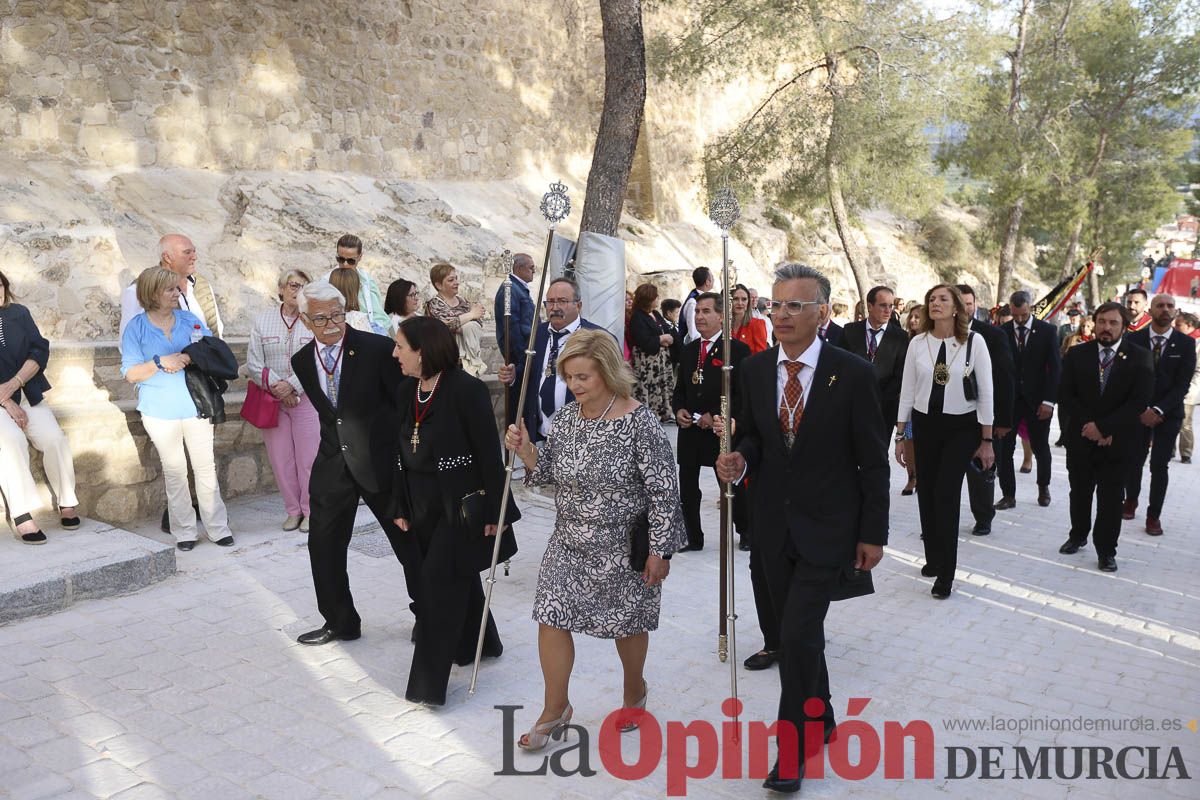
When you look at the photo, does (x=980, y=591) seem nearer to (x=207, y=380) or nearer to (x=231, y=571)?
(x=231, y=571)

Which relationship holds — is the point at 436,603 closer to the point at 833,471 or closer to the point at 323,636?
the point at 323,636

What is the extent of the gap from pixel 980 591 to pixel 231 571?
478 cm

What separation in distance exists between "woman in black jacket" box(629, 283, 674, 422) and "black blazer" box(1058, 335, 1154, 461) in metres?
4.28

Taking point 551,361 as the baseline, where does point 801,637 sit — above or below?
below

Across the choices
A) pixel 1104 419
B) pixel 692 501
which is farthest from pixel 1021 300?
pixel 692 501

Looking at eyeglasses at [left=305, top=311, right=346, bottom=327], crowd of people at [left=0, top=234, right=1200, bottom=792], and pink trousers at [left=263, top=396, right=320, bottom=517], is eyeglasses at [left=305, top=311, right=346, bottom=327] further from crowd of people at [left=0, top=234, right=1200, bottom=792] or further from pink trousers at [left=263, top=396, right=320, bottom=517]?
pink trousers at [left=263, top=396, right=320, bottom=517]

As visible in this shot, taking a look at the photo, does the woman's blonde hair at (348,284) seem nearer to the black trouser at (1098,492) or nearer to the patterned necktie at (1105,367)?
the black trouser at (1098,492)

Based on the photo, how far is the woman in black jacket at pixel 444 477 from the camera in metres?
4.34

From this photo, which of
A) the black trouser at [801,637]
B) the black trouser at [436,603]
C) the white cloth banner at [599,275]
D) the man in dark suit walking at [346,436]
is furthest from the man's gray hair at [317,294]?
the white cloth banner at [599,275]

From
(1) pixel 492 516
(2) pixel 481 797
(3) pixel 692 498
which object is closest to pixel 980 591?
(3) pixel 692 498

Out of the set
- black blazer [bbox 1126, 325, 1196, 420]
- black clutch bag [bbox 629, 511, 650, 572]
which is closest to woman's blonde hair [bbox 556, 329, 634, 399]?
black clutch bag [bbox 629, 511, 650, 572]

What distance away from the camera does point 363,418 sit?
4852 millimetres

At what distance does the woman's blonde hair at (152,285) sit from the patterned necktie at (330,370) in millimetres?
2035

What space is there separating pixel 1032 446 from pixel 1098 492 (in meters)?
2.15
